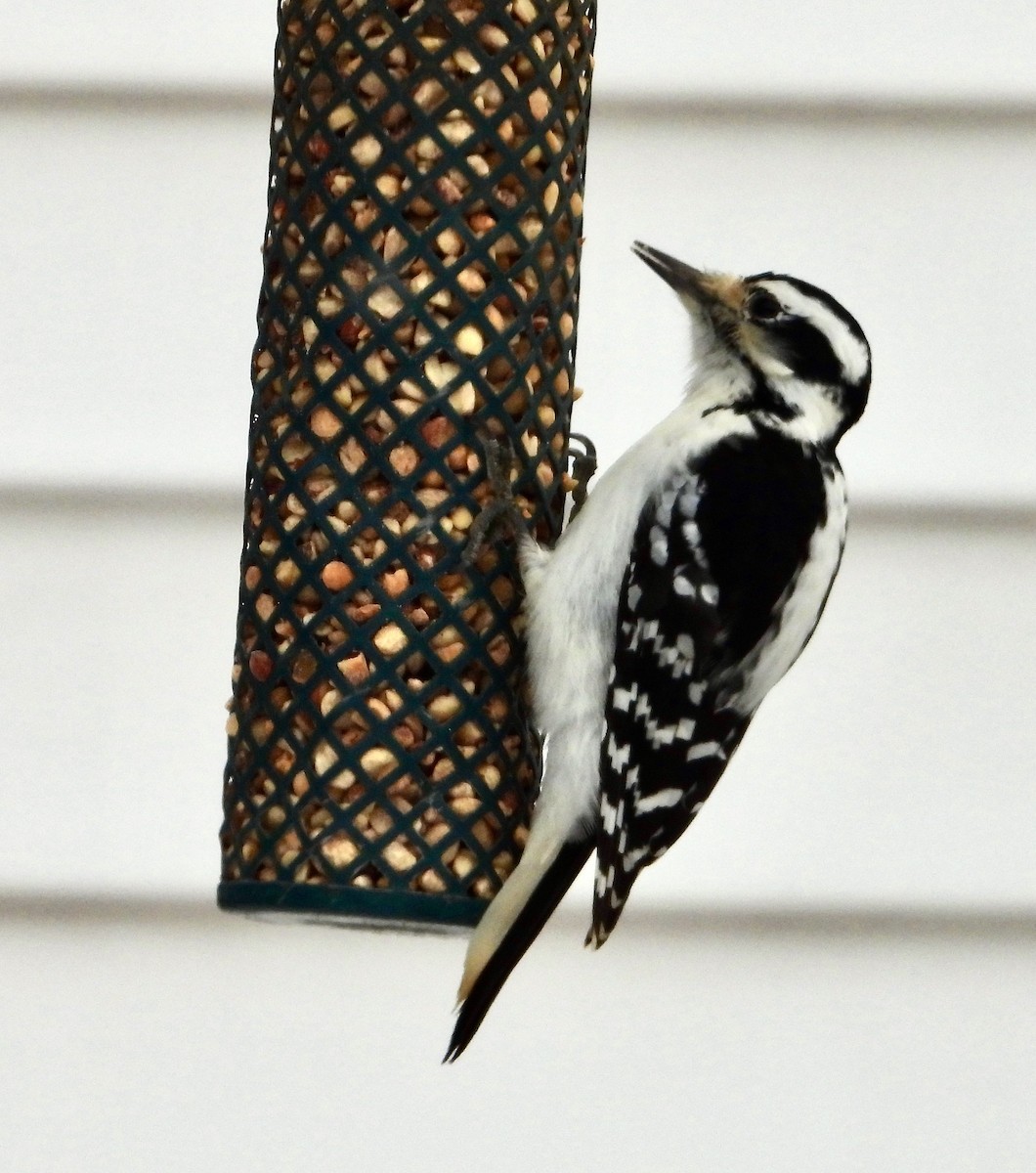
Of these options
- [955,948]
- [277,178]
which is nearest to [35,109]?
[277,178]

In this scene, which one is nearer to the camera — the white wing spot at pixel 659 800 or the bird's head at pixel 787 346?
the white wing spot at pixel 659 800

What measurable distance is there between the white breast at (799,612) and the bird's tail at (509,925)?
12.3 inches

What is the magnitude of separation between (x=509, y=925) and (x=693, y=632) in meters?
0.39

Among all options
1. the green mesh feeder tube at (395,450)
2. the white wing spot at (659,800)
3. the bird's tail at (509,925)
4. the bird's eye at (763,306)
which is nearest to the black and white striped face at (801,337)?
the bird's eye at (763,306)

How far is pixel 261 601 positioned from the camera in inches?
81.0

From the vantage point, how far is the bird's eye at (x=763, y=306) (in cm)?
236

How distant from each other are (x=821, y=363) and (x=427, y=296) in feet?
1.81

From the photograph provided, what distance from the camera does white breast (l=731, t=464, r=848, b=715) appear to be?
2258mm

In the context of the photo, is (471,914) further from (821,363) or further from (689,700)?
(821,363)

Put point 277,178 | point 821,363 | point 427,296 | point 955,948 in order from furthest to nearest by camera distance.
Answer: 1. point 955,948
2. point 821,363
3. point 277,178
4. point 427,296

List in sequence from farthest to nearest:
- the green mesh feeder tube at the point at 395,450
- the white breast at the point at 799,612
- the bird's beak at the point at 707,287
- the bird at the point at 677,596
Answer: the bird's beak at the point at 707,287 → the white breast at the point at 799,612 → the bird at the point at 677,596 → the green mesh feeder tube at the point at 395,450

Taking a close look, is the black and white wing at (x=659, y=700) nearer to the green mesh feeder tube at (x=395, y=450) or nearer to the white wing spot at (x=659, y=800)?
the white wing spot at (x=659, y=800)

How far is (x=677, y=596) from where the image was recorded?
2.20 meters

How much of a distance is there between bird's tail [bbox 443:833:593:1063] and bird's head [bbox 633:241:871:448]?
582 millimetres
